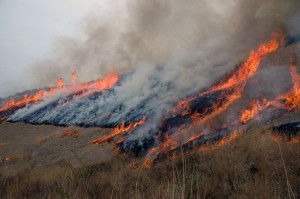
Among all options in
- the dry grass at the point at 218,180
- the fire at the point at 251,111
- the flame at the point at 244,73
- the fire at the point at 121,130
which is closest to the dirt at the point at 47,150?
the fire at the point at 121,130

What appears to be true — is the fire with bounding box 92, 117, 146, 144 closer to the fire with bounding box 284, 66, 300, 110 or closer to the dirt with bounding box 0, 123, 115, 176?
the dirt with bounding box 0, 123, 115, 176

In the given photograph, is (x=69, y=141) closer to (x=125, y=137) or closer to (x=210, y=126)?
(x=125, y=137)

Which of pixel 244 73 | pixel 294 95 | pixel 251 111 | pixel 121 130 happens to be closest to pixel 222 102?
pixel 251 111

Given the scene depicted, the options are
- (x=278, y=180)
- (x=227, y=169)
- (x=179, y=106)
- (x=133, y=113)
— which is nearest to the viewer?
(x=278, y=180)

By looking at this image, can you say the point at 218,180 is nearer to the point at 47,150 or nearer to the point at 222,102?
the point at 222,102

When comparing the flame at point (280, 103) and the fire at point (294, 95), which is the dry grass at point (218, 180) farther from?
the fire at point (294, 95)

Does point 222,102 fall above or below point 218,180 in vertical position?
above

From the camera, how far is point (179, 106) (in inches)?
1061

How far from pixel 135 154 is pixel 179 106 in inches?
328

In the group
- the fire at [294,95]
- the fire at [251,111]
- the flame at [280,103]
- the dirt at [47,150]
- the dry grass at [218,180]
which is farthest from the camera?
the dirt at [47,150]

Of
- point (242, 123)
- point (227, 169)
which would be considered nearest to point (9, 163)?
point (242, 123)

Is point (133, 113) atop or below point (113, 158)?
atop

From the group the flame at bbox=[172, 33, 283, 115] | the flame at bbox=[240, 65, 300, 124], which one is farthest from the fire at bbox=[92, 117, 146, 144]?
the flame at bbox=[240, 65, 300, 124]

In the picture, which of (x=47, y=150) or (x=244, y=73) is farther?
(x=244, y=73)
